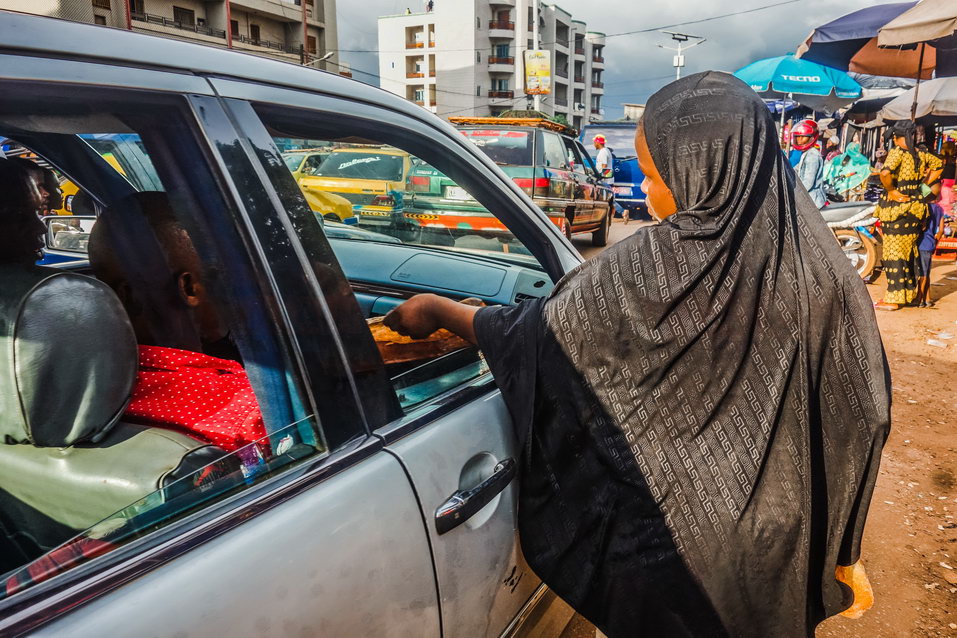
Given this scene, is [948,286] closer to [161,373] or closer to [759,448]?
[759,448]

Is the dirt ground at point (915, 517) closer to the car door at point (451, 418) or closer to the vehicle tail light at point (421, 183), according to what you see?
the car door at point (451, 418)

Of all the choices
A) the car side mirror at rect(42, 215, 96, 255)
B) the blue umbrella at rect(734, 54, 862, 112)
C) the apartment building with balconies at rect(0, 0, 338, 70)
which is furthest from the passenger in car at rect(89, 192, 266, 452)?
the apartment building with balconies at rect(0, 0, 338, 70)

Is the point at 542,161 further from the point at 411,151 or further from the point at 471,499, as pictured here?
the point at 471,499

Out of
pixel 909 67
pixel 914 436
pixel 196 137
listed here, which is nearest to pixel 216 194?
pixel 196 137

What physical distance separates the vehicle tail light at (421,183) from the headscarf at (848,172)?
34.1 feet

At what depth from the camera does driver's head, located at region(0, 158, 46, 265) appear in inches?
53.6

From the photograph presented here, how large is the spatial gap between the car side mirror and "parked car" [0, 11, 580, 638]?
649 millimetres

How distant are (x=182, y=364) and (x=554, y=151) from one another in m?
9.82

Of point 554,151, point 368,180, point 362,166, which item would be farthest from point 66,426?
point 554,151

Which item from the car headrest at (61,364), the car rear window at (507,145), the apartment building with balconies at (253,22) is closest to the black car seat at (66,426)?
the car headrest at (61,364)

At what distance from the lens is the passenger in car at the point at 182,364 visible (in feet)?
4.32

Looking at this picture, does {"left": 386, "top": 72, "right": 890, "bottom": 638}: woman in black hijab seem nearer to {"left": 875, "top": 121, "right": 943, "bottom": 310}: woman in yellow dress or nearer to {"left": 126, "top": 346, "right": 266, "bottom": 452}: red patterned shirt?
{"left": 126, "top": 346, "right": 266, "bottom": 452}: red patterned shirt

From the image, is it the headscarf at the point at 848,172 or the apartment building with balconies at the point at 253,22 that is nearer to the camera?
the headscarf at the point at 848,172

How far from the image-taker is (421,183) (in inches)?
105
